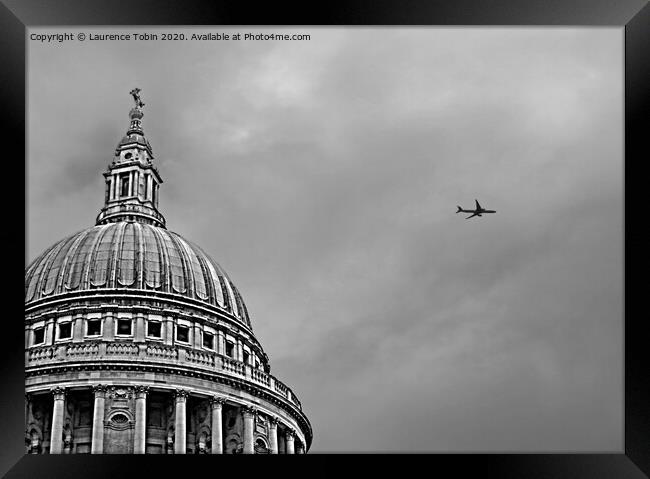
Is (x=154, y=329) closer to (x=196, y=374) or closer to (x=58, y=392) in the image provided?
(x=196, y=374)

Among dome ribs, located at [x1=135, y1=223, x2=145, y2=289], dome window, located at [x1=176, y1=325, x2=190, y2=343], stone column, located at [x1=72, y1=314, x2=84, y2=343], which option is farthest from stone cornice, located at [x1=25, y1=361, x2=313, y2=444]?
dome ribs, located at [x1=135, y1=223, x2=145, y2=289]

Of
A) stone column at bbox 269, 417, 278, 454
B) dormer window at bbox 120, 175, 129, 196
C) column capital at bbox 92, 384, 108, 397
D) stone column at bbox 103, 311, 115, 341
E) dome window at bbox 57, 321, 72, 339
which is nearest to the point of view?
column capital at bbox 92, 384, 108, 397

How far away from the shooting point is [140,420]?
60719 mm

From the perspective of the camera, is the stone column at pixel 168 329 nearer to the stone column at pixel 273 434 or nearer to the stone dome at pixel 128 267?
the stone dome at pixel 128 267

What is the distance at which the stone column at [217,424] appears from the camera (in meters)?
62.7

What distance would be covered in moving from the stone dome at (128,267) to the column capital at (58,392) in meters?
8.27

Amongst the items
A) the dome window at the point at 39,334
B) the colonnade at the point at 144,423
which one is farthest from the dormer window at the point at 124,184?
the colonnade at the point at 144,423

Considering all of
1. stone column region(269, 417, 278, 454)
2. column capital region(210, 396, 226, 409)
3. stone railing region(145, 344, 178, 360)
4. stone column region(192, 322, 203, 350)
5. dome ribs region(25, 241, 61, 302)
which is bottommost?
stone column region(269, 417, 278, 454)

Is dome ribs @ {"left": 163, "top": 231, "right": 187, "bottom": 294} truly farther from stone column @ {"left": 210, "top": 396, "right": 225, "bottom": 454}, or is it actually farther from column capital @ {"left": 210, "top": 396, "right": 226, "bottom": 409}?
stone column @ {"left": 210, "top": 396, "right": 225, "bottom": 454}

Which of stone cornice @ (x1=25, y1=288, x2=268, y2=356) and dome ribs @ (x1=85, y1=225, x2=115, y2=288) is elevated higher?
dome ribs @ (x1=85, y1=225, x2=115, y2=288)

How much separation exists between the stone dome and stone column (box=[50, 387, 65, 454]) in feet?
28.5

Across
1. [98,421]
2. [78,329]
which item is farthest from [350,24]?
[78,329]

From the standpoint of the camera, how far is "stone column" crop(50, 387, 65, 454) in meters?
58.9

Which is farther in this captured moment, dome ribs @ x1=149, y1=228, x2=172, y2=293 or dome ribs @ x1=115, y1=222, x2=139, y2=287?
dome ribs @ x1=149, y1=228, x2=172, y2=293
